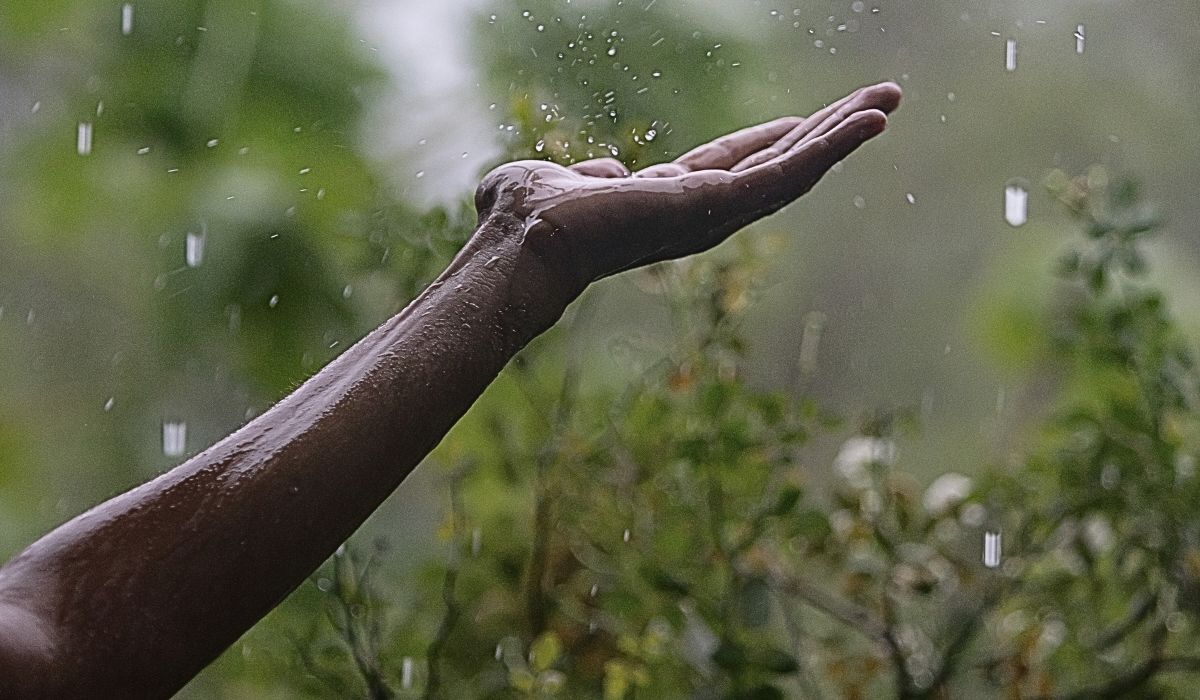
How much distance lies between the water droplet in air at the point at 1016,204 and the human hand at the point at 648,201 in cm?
98

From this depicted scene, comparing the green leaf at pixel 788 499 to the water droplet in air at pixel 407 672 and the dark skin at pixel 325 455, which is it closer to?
the water droplet in air at pixel 407 672

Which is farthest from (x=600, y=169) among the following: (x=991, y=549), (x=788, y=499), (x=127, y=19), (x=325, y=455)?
(x=127, y=19)

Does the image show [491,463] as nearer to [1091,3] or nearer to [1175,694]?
[1175,694]

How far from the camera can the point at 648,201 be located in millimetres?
496

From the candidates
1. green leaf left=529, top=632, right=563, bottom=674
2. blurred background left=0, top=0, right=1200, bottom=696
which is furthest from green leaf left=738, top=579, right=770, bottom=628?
blurred background left=0, top=0, right=1200, bottom=696

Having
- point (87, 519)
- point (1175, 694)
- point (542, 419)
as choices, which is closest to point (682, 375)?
point (542, 419)

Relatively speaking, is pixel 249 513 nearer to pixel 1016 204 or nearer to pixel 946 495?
pixel 946 495

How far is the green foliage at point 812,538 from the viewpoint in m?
0.96

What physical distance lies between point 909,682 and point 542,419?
355 millimetres

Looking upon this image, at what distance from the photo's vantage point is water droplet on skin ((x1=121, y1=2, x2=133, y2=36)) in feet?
4.78

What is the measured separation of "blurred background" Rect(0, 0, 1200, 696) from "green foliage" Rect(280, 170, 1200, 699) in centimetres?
20

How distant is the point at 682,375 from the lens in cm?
107

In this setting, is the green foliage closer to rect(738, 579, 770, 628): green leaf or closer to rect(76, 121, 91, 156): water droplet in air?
rect(738, 579, 770, 628): green leaf

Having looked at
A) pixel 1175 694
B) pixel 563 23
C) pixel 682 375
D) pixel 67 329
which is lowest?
pixel 1175 694
